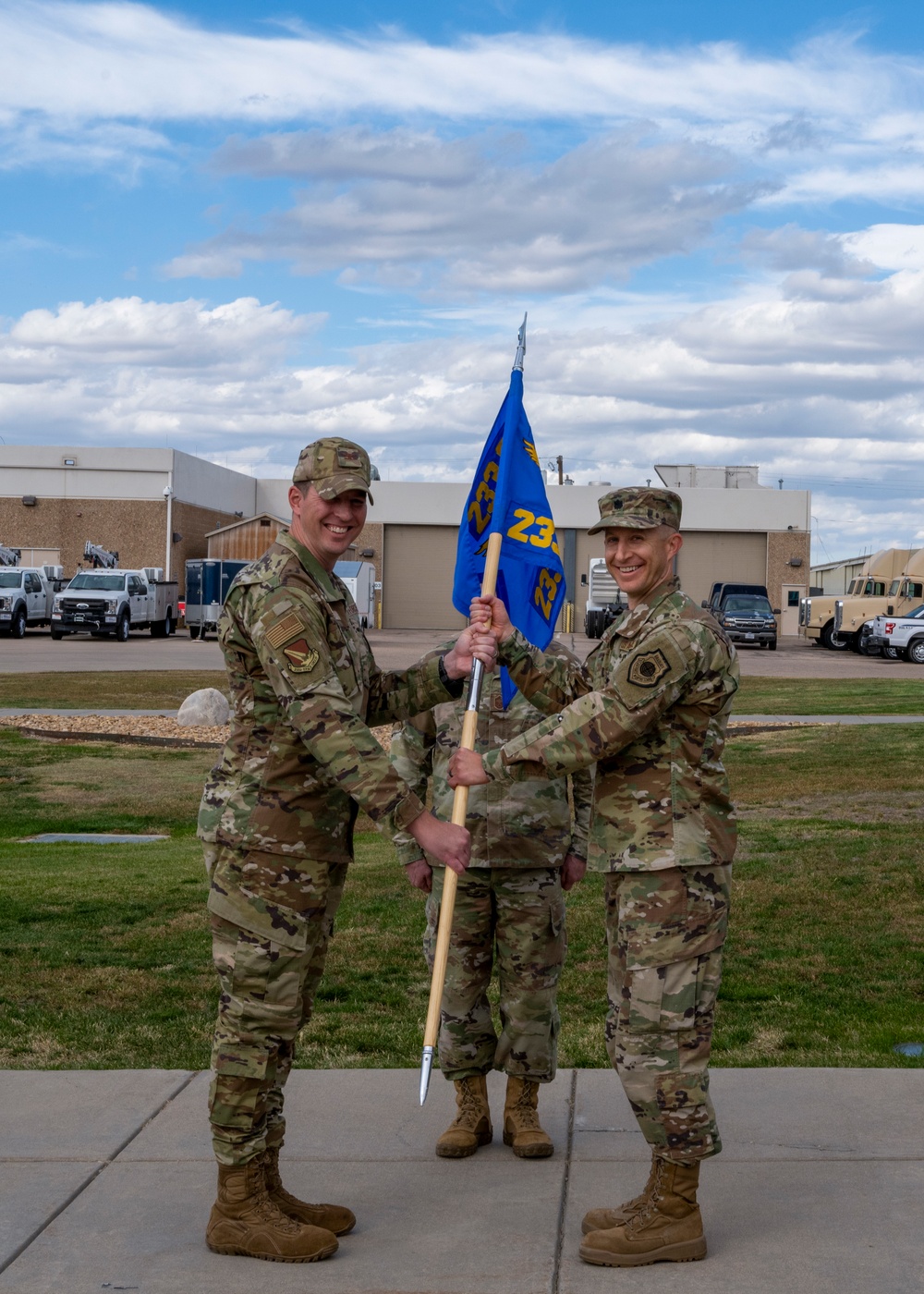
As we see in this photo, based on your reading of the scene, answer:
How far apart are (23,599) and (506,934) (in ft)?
127

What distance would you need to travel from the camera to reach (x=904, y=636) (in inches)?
1428

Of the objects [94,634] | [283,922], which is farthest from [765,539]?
[283,922]

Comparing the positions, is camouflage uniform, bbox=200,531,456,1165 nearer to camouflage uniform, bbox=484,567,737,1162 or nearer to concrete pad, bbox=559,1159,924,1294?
camouflage uniform, bbox=484,567,737,1162

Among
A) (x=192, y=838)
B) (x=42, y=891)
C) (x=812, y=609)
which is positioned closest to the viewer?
(x=42, y=891)

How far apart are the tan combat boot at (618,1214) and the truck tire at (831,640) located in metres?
39.9

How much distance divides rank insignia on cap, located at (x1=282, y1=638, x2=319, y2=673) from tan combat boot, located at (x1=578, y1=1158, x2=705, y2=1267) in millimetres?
1666

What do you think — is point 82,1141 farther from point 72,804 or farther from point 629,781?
point 72,804

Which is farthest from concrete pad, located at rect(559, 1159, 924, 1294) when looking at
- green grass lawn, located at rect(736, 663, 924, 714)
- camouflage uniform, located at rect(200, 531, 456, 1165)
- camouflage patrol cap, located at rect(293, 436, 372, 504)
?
green grass lawn, located at rect(736, 663, 924, 714)

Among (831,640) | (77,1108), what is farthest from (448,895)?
(831,640)

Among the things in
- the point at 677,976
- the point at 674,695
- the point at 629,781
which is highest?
the point at 674,695

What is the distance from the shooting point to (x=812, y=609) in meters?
45.6

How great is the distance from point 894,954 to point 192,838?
573 cm

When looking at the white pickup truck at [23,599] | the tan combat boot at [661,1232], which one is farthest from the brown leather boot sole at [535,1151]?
the white pickup truck at [23,599]

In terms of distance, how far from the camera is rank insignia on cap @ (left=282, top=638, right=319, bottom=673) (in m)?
3.98
